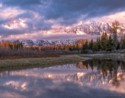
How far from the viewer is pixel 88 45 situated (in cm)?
14338

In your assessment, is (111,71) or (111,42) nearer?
(111,71)

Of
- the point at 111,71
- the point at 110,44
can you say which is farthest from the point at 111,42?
the point at 111,71

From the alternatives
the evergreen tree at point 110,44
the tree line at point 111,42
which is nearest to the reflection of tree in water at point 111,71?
the evergreen tree at point 110,44

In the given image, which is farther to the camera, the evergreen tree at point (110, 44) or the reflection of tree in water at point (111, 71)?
the evergreen tree at point (110, 44)

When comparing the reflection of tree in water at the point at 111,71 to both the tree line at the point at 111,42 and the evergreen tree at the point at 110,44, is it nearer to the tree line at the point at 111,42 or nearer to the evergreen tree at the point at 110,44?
the evergreen tree at the point at 110,44

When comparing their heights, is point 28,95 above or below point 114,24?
below

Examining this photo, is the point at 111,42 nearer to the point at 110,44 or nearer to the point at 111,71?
the point at 110,44

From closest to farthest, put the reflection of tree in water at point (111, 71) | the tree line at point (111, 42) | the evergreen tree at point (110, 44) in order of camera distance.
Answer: the reflection of tree in water at point (111, 71), the evergreen tree at point (110, 44), the tree line at point (111, 42)

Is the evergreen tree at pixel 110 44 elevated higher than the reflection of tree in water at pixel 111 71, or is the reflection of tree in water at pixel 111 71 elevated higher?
the evergreen tree at pixel 110 44

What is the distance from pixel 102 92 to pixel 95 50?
111268 millimetres

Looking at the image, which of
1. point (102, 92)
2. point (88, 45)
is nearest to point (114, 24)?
point (88, 45)

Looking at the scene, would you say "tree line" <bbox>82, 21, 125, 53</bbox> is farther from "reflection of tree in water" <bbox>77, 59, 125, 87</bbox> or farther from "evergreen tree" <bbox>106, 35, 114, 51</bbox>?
"reflection of tree in water" <bbox>77, 59, 125, 87</bbox>

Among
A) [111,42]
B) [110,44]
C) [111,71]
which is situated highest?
[111,42]

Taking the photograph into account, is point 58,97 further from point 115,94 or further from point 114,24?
point 114,24
